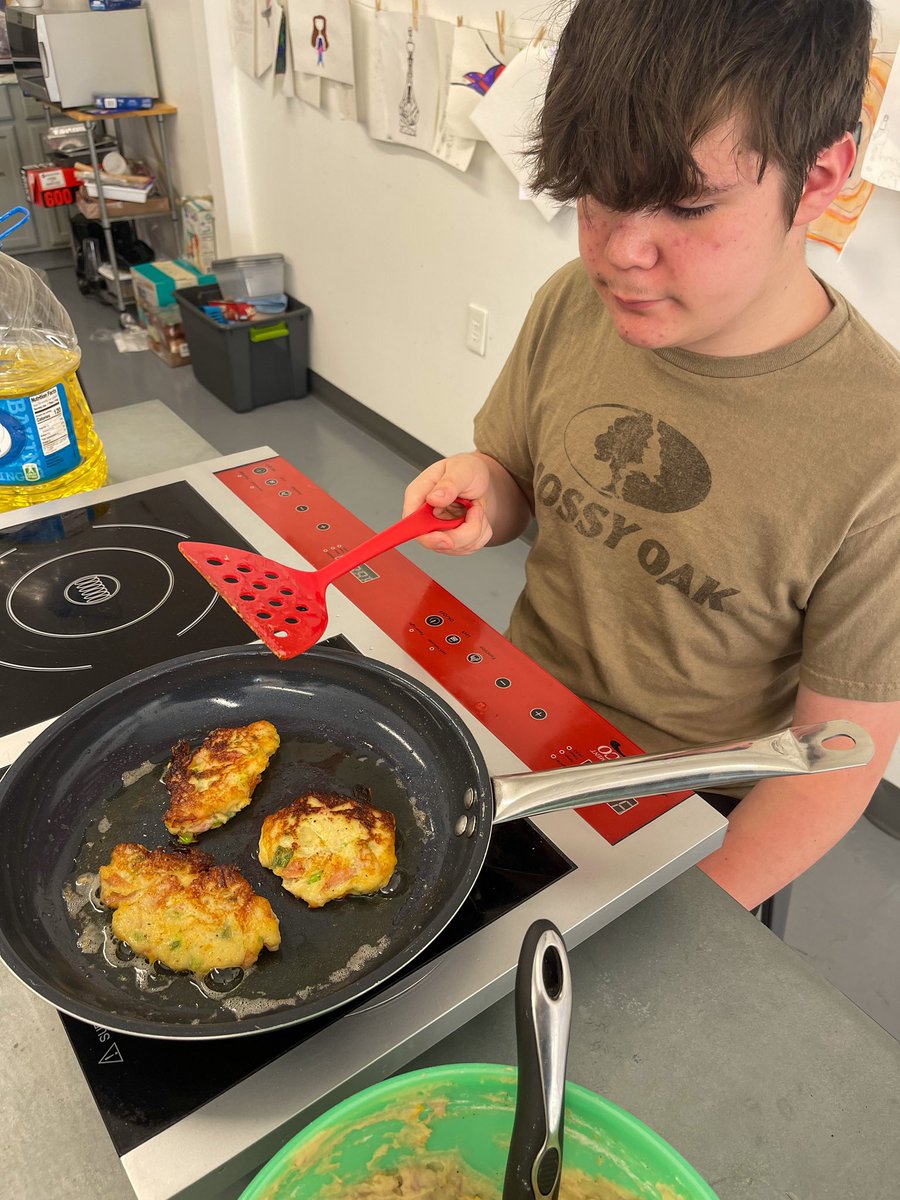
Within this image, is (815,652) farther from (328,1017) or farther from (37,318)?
(37,318)

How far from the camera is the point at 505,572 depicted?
7.63 ft

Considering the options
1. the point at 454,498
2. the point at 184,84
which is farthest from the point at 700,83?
the point at 184,84

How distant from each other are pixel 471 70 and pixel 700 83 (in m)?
1.54

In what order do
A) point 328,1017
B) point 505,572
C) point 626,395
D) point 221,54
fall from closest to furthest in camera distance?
1. point 328,1017
2. point 626,395
3. point 505,572
4. point 221,54

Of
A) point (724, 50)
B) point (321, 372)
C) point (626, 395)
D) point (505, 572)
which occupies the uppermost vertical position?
point (724, 50)

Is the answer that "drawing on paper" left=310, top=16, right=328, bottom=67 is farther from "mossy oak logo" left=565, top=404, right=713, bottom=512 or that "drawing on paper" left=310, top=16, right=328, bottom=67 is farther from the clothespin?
"mossy oak logo" left=565, top=404, right=713, bottom=512

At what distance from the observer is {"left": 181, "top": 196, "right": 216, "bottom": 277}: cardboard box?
316cm

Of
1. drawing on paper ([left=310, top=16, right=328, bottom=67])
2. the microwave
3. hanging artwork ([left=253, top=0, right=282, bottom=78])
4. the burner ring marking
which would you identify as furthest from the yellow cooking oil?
the microwave

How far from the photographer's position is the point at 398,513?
2.55 meters

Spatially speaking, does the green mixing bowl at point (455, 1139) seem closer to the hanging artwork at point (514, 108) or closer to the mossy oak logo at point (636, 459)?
the mossy oak logo at point (636, 459)

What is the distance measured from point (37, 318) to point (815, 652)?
1.09 meters

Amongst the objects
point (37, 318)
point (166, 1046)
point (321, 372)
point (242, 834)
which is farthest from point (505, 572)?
point (166, 1046)

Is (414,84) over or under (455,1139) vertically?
over

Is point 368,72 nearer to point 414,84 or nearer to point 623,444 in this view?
point 414,84
